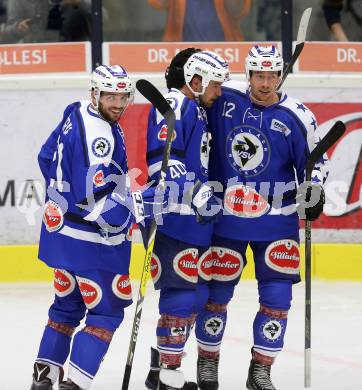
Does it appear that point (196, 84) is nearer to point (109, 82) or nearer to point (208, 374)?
point (109, 82)

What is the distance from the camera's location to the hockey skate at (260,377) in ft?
17.5

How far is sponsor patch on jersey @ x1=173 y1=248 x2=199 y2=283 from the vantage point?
5.11 meters

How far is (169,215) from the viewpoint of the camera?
512 cm

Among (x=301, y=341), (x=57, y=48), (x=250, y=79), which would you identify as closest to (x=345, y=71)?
(x=57, y=48)

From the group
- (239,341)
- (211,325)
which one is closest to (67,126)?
(211,325)

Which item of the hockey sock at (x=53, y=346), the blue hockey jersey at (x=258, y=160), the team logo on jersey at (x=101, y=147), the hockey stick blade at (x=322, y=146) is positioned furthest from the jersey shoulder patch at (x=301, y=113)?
the hockey sock at (x=53, y=346)

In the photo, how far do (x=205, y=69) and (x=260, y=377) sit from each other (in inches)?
49.2

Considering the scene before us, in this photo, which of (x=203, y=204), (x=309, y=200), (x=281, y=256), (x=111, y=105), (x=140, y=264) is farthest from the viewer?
(x=140, y=264)

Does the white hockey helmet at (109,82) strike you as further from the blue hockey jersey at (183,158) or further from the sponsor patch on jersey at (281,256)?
the sponsor patch on jersey at (281,256)

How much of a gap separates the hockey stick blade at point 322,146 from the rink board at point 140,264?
2539 millimetres

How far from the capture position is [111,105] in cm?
491

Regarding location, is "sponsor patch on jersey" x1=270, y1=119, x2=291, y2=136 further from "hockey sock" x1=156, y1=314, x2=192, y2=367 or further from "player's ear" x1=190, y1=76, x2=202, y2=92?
"hockey sock" x1=156, y1=314, x2=192, y2=367

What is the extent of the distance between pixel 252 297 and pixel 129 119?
4.34 ft

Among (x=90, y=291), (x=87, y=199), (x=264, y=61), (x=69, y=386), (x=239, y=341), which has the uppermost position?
(x=264, y=61)
